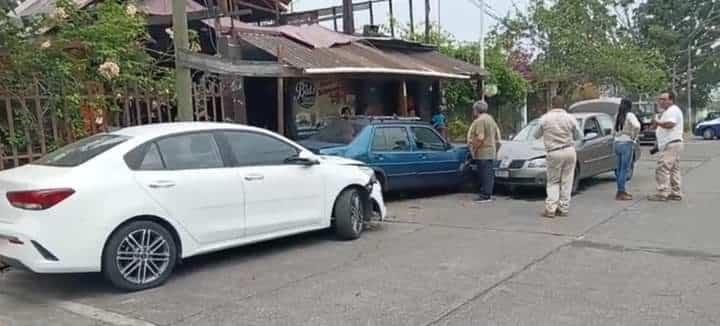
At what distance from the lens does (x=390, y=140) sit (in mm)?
10516

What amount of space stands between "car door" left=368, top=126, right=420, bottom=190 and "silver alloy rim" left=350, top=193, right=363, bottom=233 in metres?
2.23

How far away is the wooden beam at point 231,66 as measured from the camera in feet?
27.3

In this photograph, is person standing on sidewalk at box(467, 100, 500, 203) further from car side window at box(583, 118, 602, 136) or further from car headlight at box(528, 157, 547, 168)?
car side window at box(583, 118, 602, 136)

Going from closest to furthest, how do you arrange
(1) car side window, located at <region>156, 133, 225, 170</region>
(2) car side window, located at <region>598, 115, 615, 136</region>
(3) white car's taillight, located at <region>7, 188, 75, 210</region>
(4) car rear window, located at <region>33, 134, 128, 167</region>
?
(3) white car's taillight, located at <region>7, 188, 75, 210</region>
(4) car rear window, located at <region>33, 134, 128, 167</region>
(1) car side window, located at <region>156, 133, 225, 170</region>
(2) car side window, located at <region>598, 115, 615, 136</region>

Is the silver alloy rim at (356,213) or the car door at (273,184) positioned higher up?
the car door at (273,184)

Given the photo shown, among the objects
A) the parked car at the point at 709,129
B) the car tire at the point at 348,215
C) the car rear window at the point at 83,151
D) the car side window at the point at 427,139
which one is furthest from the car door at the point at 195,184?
the parked car at the point at 709,129

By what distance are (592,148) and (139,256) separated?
903 cm

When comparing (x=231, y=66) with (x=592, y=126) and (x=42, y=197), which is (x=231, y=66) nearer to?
(x=42, y=197)

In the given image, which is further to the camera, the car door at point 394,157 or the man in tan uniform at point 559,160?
the car door at point 394,157

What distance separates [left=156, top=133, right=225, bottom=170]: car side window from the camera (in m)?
6.08

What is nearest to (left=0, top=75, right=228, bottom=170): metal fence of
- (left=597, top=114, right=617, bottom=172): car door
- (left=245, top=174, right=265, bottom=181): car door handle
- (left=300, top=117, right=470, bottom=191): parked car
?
(left=300, top=117, right=470, bottom=191): parked car

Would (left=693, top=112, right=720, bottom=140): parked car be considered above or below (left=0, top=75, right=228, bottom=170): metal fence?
below

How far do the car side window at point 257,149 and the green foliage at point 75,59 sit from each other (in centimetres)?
307

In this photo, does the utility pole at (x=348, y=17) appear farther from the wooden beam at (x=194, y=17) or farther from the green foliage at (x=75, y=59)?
the green foliage at (x=75, y=59)
